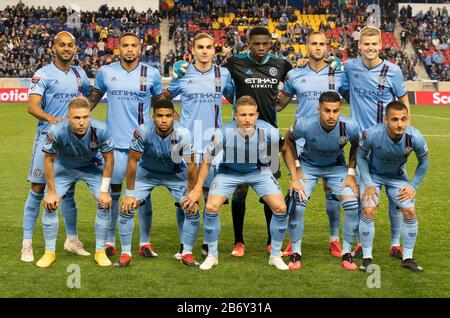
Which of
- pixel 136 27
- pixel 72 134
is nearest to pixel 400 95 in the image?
pixel 72 134

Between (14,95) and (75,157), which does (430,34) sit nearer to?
(14,95)

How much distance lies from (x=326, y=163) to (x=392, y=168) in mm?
742

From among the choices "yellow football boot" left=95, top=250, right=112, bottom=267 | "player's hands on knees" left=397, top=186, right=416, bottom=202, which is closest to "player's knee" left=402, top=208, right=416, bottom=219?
"player's hands on knees" left=397, top=186, right=416, bottom=202

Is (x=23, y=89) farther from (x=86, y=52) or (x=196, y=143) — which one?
(x=196, y=143)

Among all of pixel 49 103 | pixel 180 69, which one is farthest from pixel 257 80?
pixel 49 103

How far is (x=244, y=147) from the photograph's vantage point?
7.78 metres

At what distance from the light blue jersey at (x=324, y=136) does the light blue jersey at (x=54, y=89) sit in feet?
8.38

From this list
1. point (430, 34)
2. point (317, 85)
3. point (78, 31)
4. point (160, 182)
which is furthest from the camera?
point (430, 34)

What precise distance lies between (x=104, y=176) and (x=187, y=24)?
35.7m

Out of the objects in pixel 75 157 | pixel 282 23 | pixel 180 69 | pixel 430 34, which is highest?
pixel 282 23

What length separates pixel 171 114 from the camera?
7488mm

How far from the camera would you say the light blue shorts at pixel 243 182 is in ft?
25.5

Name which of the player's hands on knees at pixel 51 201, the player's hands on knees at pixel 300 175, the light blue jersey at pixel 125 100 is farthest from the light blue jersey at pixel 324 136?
the player's hands on knees at pixel 51 201

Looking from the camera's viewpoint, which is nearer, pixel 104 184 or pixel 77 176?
pixel 104 184
